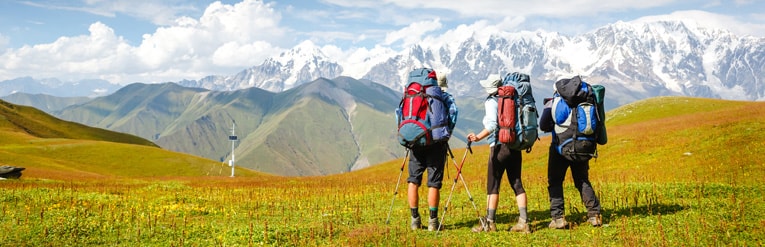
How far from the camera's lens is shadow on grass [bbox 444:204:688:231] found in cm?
1327

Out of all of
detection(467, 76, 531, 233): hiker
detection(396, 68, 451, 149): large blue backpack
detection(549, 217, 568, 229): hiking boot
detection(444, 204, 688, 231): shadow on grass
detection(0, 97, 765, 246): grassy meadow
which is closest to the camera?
detection(0, 97, 765, 246): grassy meadow

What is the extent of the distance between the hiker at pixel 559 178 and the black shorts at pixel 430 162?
2551 mm

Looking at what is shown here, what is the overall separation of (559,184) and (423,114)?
12.6 feet

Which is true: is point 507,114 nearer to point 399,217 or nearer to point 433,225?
point 433,225

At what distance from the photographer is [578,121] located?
1202cm

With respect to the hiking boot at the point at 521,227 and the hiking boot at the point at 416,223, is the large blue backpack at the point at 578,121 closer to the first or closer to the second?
the hiking boot at the point at 521,227

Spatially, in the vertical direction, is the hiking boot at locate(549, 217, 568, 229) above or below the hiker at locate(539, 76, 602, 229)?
below

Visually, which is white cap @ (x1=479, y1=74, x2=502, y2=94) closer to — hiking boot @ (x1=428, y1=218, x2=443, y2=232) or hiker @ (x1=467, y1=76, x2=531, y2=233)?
hiker @ (x1=467, y1=76, x2=531, y2=233)

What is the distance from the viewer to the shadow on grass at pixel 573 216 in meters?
13.3

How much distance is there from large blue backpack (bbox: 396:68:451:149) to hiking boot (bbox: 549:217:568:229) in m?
3.38

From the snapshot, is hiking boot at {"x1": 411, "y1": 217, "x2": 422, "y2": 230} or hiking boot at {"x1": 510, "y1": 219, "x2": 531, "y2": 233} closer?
hiking boot at {"x1": 510, "y1": 219, "x2": 531, "y2": 233}

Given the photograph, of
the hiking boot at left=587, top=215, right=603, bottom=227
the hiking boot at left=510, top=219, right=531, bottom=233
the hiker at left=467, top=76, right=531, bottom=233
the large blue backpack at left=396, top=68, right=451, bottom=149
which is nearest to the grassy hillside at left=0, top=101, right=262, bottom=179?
the large blue backpack at left=396, top=68, right=451, bottom=149

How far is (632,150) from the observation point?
38250mm

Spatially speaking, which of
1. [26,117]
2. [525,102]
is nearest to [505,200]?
[525,102]
